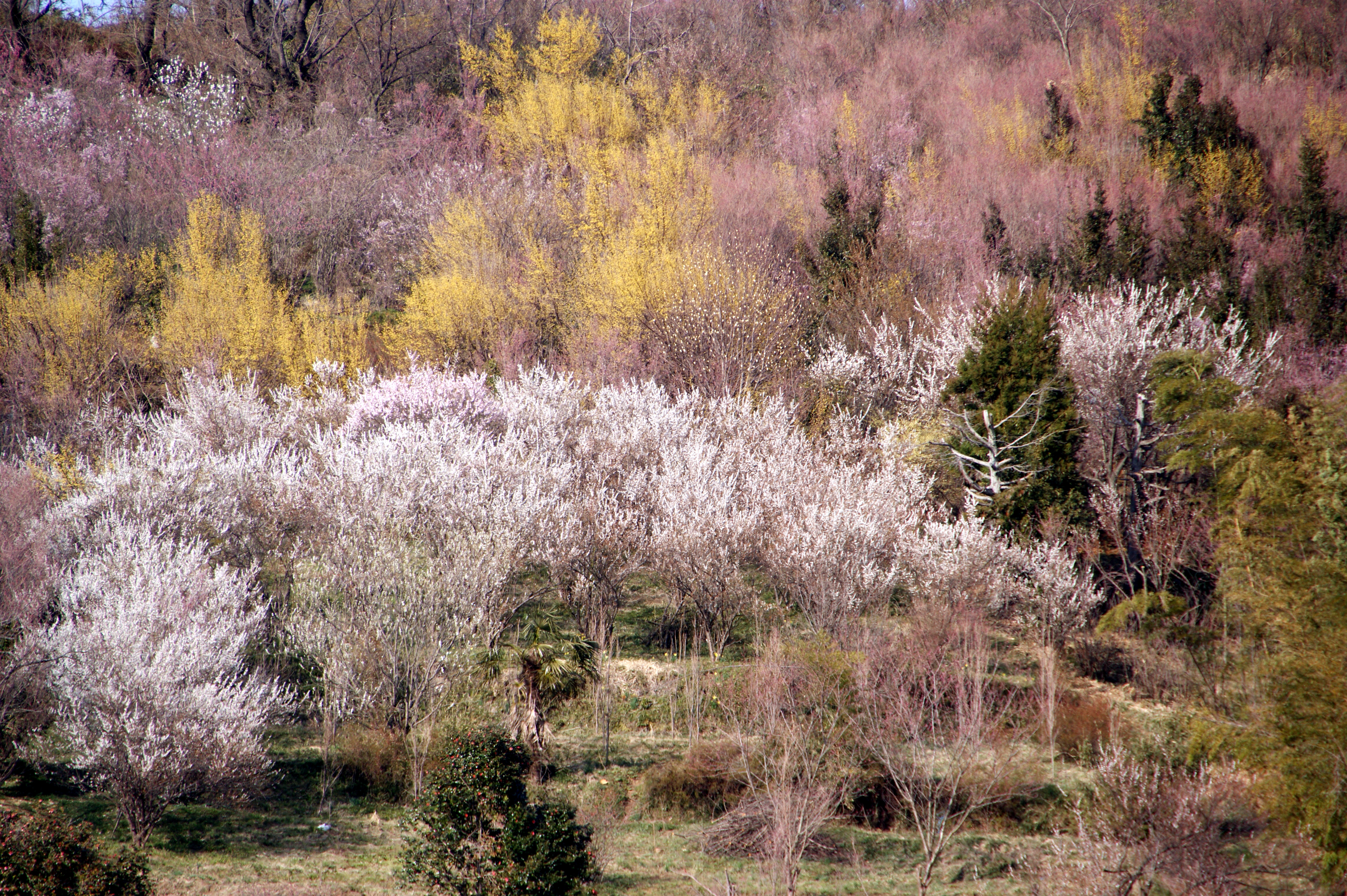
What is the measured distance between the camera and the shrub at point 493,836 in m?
9.16

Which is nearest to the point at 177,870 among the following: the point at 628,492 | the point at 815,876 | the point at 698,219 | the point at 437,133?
the point at 815,876

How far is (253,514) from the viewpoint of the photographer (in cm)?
1789

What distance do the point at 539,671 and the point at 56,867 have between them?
6046mm

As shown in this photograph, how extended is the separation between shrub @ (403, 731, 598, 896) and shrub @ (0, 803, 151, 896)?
8.58 feet

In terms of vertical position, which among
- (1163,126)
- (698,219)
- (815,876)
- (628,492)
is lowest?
(815,876)

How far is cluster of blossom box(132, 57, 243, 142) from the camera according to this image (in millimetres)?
35312

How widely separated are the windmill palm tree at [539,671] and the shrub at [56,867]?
491cm

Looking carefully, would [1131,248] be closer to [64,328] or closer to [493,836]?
[493,836]

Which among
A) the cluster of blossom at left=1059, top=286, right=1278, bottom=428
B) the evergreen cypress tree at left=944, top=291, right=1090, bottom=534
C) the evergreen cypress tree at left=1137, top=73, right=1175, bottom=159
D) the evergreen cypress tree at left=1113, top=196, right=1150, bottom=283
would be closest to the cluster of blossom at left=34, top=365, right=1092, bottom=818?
the evergreen cypress tree at left=944, top=291, right=1090, bottom=534

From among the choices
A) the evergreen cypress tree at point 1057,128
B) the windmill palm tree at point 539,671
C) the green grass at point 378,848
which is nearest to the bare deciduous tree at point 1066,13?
the evergreen cypress tree at point 1057,128

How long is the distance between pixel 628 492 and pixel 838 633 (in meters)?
5.82

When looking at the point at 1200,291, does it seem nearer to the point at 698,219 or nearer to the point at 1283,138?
the point at 1283,138

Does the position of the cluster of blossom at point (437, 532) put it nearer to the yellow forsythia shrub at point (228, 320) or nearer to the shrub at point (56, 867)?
the shrub at point (56, 867)

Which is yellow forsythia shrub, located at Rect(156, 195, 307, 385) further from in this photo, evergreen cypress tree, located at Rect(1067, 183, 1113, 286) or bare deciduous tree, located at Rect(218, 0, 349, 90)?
evergreen cypress tree, located at Rect(1067, 183, 1113, 286)
